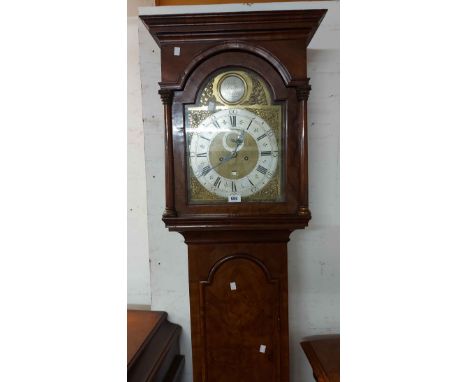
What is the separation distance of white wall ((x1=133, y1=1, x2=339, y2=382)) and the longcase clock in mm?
342

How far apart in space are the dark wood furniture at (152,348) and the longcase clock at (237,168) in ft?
0.59

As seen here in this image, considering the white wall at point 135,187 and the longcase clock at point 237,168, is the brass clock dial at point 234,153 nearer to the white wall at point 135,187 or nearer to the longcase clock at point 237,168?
the longcase clock at point 237,168

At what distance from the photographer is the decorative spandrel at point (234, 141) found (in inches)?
40.1

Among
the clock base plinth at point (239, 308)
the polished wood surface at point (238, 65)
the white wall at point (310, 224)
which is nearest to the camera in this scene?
the polished wood surface at point (238, 65)

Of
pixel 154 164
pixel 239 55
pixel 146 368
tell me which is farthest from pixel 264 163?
pixel 146 368

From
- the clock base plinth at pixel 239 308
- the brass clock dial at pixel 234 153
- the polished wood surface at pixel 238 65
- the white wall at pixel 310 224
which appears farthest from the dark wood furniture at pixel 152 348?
the brass clock dial at pixel 234 153

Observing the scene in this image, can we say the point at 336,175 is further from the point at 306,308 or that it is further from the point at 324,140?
the point at 306,308

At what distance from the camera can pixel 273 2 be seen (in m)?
1.35

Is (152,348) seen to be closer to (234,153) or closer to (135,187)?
(135,187)

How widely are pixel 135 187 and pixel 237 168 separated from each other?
0.61m

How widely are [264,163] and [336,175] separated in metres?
0.49

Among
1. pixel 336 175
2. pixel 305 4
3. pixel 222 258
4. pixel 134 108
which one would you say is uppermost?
pixel 305 4

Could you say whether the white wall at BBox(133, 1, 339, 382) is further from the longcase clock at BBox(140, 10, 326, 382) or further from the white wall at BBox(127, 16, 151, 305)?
the longcase clock at BBox(140, 10, 326, 382)
